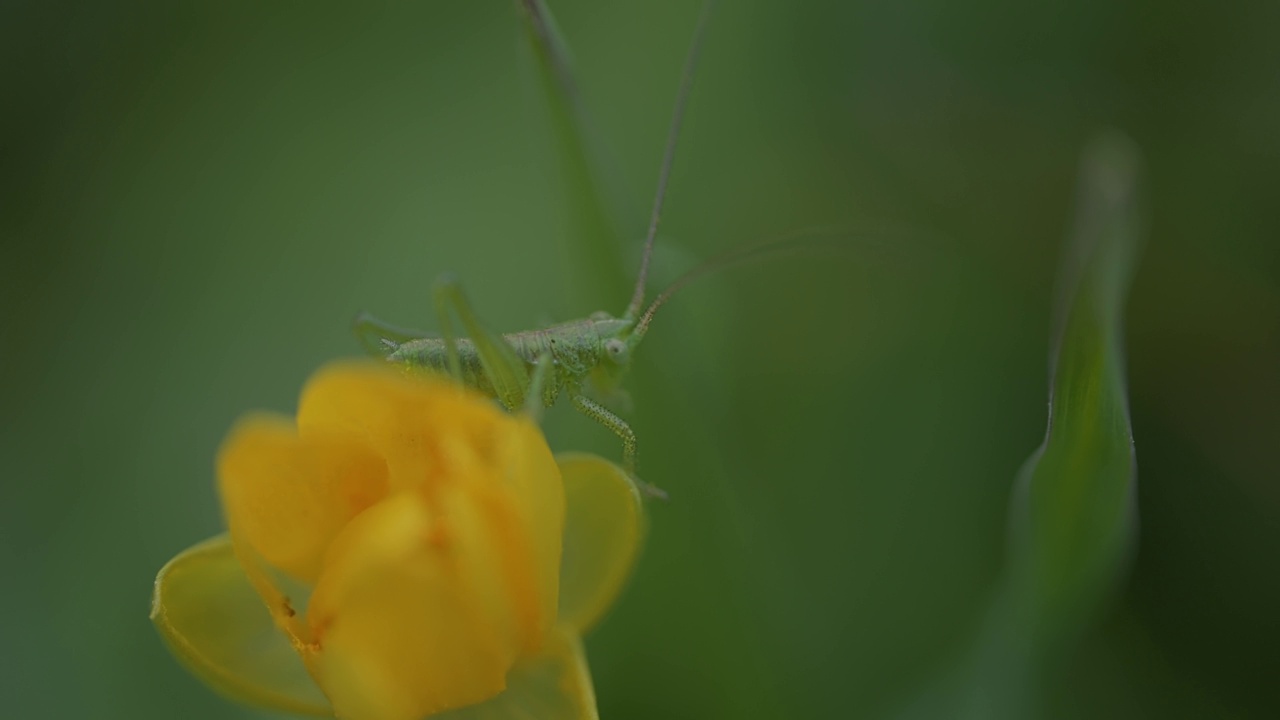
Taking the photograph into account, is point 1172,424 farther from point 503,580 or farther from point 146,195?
point 146,195

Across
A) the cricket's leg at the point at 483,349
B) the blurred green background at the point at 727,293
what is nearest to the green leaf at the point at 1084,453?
the blurred green background at the point at 727,293

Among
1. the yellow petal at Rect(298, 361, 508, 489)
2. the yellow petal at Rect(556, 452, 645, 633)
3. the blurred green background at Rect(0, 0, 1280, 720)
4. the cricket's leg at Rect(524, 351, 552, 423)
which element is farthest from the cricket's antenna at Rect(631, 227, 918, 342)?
the yellow petal at Rect(298, 361, 508, 489)

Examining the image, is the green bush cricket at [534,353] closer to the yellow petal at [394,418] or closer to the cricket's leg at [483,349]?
the cricket's leg at [483,349]

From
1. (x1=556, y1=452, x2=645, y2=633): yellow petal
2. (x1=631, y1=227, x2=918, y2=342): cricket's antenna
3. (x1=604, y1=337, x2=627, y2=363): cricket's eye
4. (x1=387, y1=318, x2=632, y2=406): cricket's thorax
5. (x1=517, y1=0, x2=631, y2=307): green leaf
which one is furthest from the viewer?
(x1=387, y1=318, x2=632, y2=406): cricket's thorax

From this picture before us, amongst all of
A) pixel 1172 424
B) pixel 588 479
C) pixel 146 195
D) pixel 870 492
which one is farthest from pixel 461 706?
pixel 146 195

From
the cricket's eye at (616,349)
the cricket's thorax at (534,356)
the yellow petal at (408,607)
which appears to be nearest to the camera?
the yellow petal at (408,607)

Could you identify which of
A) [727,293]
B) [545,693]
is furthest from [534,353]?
[545,693]

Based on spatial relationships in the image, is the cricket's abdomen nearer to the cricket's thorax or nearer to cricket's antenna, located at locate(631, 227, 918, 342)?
the cricket's thorax
